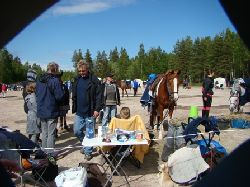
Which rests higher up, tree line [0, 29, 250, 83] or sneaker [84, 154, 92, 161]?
tree line [0, 29, 250, 83]

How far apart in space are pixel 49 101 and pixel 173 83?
474cm

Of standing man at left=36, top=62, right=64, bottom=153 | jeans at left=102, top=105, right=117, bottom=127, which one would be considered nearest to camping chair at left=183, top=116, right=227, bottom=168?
standing man at left=36, top=62, right=64, bottom=153

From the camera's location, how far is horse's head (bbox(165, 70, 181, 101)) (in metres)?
11.0

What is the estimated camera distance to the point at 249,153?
139 cm

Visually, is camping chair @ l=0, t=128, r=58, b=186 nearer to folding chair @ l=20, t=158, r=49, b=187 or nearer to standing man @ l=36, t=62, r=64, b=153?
folding chair @ l=20, t=158, r=49, b=187

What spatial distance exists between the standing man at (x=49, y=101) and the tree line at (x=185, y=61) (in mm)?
51171

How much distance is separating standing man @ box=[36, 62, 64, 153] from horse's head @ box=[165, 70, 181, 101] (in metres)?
4.44

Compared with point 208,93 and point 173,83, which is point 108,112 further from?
point 208,93

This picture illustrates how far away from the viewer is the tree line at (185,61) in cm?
6750

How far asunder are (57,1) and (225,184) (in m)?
0.94

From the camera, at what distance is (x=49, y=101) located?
7348mm

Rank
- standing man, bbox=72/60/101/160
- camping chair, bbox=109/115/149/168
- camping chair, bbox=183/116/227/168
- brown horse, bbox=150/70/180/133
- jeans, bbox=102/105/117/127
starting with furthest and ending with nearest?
brown horse, bbox=150/70/180/133
jeans, bbox=102/105/117/127
standing man, bbox=72/60/101/160
camping chair, bbox=109/115/149/168
camping chair, bbox=183/116/227/168

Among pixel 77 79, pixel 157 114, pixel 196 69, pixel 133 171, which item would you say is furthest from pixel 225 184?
pixel 196 69

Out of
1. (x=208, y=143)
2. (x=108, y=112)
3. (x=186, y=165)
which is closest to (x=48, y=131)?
(x=186, y=165)
